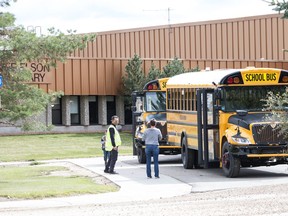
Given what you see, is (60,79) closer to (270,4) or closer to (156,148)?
(156,148)

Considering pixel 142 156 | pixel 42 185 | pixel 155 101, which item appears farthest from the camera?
pixel 155 101

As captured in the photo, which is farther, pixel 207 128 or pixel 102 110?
pixel 102 110

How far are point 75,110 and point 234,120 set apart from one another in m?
37.4

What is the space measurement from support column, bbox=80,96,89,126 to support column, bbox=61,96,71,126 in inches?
47.6

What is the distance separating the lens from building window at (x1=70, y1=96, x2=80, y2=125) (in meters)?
61.3

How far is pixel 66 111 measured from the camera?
197 ft

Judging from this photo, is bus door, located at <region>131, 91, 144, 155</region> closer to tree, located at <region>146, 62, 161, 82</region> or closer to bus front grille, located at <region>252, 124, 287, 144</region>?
bus front grille, located at <region>252, 124, 287, 144</region>

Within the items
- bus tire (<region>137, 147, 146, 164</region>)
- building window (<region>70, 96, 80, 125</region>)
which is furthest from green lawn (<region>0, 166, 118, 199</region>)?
building window (<region>70, 96, 80, 125</region>)

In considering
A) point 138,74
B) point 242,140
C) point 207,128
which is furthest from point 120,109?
point 242,140

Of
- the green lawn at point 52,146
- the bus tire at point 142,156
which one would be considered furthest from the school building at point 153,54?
the bus tire at point 142,156

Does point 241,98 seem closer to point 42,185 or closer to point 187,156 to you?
point 187,156

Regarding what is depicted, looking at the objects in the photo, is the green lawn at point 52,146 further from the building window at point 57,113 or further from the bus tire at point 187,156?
the bus tire at point 187,156

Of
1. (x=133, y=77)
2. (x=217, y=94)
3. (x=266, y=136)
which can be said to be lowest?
(x=266, y=136)

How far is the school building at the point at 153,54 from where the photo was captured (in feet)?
198
